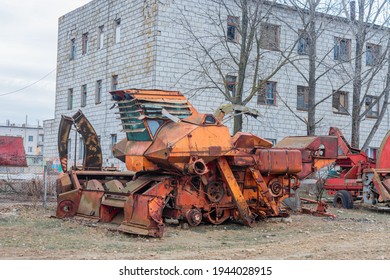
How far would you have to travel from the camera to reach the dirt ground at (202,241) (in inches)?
318

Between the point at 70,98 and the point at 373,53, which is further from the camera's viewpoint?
the point at 70,98

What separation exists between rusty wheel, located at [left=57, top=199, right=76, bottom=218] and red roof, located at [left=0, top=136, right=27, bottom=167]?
11370 mm

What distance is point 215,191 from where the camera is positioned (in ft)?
37.3

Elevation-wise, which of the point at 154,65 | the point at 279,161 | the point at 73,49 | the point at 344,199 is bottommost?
the point at 344,199

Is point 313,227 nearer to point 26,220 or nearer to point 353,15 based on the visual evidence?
point 26,220

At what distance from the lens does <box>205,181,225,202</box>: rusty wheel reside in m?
11.3

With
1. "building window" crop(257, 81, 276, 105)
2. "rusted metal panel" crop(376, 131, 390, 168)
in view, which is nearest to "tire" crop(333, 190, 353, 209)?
"rusted metal panel" crop(376, 131, 390, 168)

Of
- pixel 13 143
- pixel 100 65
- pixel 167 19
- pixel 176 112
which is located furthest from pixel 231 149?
pixel 100 65

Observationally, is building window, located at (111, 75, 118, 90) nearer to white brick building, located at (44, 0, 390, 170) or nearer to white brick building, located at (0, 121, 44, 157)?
white brick building, located at (44, 0, 390, 170)

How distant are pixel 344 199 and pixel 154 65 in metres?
12.3

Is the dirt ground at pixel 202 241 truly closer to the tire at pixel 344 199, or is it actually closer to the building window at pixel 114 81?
the tire at pixel 344 199

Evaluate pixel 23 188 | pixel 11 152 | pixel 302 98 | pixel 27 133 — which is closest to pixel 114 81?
pixel 11 152

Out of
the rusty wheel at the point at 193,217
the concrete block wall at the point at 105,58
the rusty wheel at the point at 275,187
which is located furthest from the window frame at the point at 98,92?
the rusty wheel at the point at 193,217

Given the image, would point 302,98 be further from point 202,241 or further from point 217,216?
point 202,241
